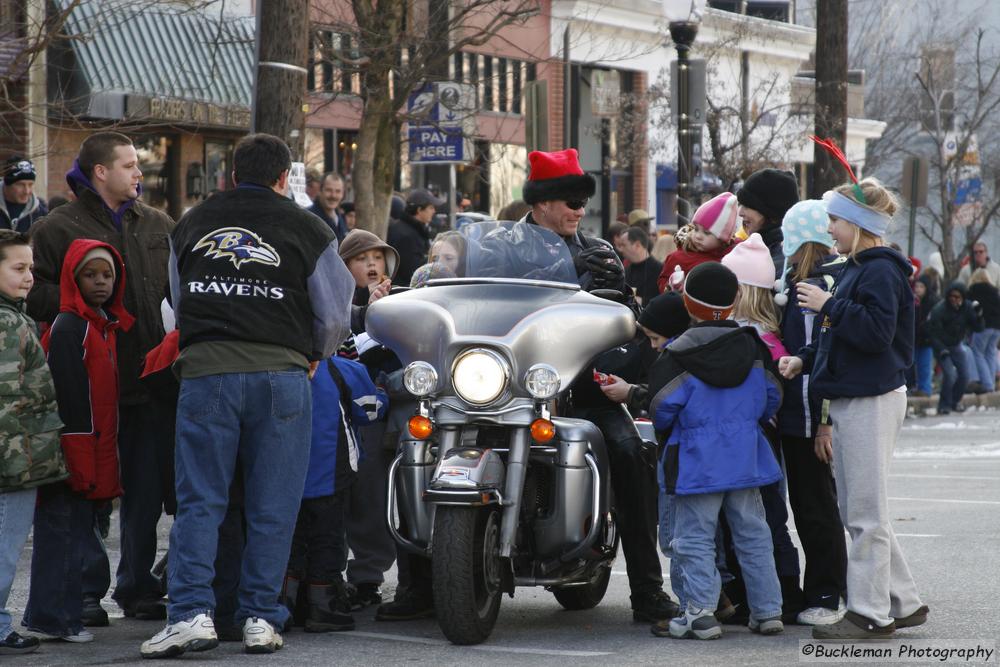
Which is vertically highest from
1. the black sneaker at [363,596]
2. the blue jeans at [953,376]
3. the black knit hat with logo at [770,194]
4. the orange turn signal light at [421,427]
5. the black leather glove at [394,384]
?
the black knit hat with logo at [770,194]

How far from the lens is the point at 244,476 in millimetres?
7336

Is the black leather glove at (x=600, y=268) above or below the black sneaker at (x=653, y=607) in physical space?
above

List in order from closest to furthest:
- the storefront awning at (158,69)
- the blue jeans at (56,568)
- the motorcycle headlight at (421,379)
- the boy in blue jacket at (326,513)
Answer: the motorcycle headlight at (421,379), the blue jeans at (56,568), the boy in blue jacket at (326,513), the storefront awning at (158,69)

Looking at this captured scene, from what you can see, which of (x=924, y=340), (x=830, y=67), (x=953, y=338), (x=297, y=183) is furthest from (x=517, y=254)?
(x=924, y=340)

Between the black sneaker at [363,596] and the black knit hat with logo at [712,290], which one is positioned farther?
the black sneaker at [363,596]

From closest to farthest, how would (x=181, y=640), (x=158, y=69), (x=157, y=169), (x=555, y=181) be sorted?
(x=181, y=640)
(x=555, y=181)
(x=158, y=69)
(x=157, y=169)

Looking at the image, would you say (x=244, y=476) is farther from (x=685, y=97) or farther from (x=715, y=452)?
(x=685, y=97)

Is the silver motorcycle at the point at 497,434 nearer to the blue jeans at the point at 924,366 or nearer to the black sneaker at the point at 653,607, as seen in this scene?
the black sneaker at the point at 653,607

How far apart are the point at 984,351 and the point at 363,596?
17128 mm

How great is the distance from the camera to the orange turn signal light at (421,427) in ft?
24.4

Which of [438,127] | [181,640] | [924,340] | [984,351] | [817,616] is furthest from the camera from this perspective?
[984,351]

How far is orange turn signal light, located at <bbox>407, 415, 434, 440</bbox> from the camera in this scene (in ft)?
24.4

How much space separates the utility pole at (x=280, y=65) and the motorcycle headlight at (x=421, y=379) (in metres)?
4.74

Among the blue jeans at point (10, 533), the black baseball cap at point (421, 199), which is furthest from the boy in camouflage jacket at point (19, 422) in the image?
the black baseball cap at point (421, 199)
